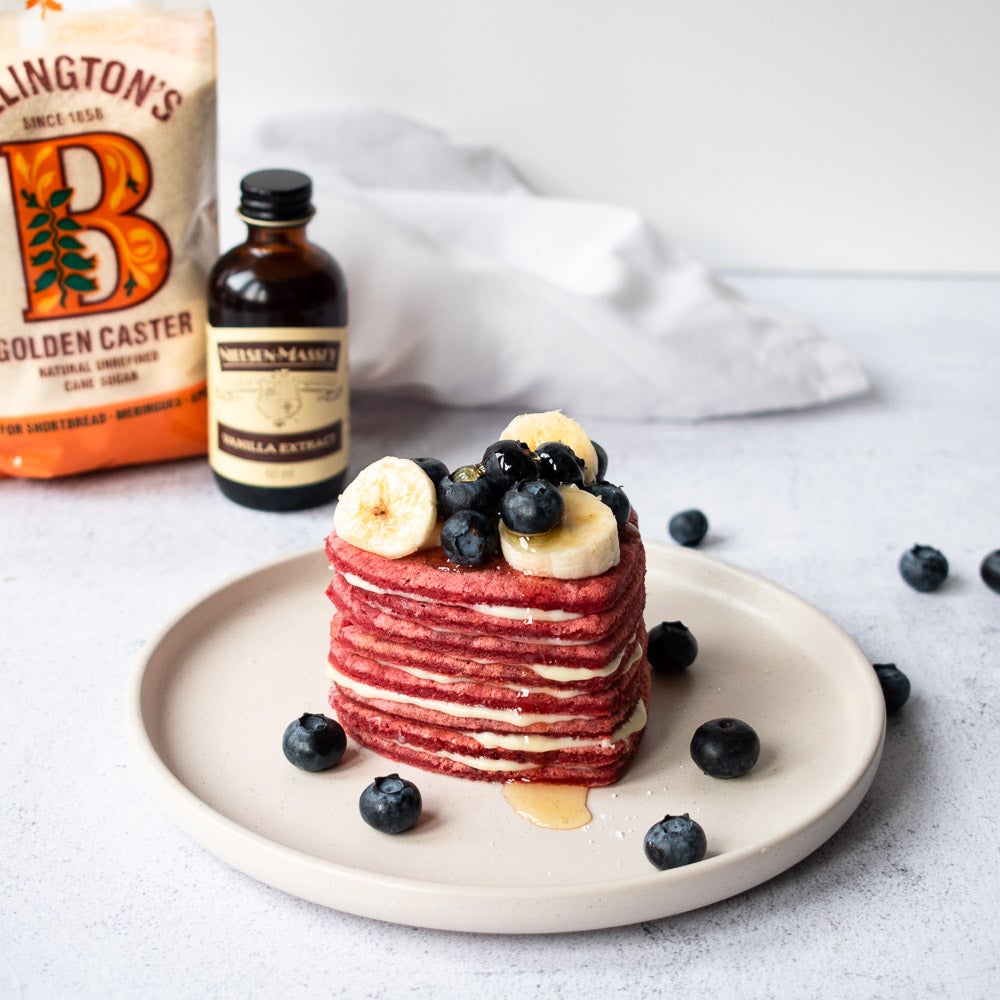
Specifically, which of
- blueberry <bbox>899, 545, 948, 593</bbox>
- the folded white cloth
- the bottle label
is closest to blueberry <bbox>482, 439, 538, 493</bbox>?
the bottle label

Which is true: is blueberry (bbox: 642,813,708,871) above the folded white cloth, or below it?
above

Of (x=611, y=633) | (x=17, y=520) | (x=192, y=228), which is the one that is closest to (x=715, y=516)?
(x=611, y=633)

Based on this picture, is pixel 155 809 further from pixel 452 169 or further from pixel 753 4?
pixel 753 4

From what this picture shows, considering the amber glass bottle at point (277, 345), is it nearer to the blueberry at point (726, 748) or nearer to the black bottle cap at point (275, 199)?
the black bottle cap at point (275, 199)

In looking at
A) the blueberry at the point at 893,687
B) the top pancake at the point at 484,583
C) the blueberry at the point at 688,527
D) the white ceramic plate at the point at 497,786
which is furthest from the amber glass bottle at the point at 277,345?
the blueberry at the point at 893,687

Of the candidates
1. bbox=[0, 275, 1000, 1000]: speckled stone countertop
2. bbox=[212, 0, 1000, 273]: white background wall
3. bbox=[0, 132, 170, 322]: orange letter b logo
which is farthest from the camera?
bbox=[212, 0, 1000, 273]: white background wall

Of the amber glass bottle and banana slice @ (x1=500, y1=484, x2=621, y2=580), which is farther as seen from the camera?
the amber glass bottle

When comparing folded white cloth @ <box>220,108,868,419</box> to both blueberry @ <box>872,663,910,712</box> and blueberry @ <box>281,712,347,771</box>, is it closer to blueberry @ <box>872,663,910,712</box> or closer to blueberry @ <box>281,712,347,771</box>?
blueberry @ <box>872,663,910,712</box>
